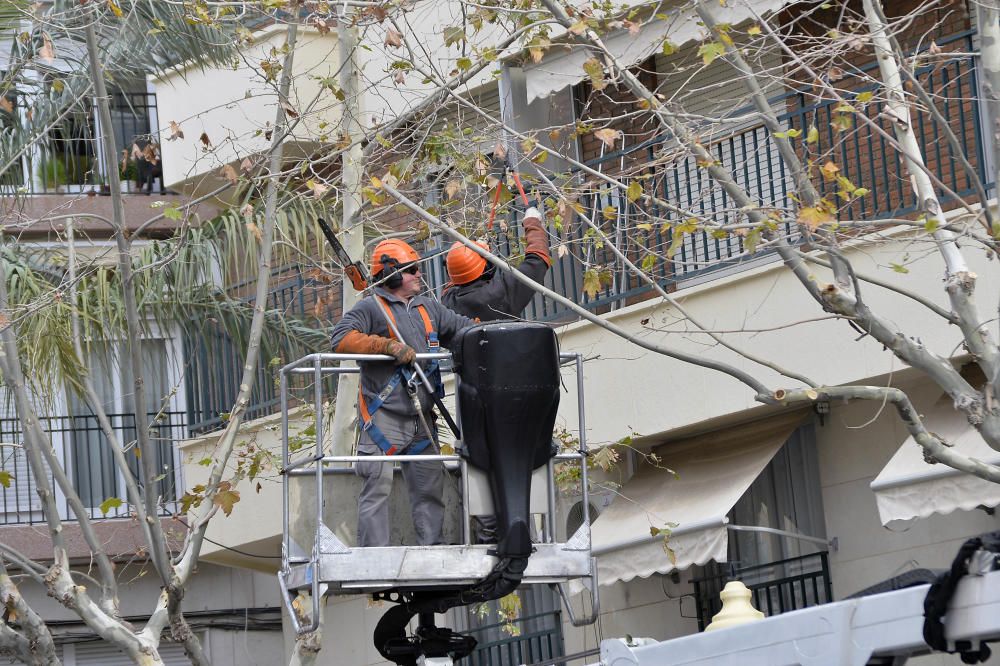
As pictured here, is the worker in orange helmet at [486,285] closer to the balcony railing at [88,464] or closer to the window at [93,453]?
the window at [93,453]

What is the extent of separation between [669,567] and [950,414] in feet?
7.64

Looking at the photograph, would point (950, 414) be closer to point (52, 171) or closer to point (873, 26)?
point (873, 26)

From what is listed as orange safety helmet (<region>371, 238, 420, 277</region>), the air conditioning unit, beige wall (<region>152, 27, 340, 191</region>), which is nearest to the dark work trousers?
orange safety helmet (<region>371, 238, 420, 277</region>)

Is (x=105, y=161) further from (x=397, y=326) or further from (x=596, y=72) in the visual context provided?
(x=397, y=326)

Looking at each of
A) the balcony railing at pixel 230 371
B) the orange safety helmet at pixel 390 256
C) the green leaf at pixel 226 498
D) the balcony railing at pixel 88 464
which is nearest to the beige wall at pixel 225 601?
the balcony railing at pixel 88 464

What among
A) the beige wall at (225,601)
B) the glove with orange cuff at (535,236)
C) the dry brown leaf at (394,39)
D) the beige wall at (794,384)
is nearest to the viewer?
the glove with orange cuff at (535,236)

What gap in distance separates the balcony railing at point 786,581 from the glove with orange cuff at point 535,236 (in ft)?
15.0

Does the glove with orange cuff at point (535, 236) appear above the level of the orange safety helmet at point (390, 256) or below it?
above

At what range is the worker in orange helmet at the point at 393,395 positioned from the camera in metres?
8.82

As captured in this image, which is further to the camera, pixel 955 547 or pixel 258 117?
pixel 258 117

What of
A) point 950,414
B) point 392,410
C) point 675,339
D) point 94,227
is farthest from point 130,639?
point 94,227

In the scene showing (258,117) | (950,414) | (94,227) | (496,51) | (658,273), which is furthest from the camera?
(94,227)

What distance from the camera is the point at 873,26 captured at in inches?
371

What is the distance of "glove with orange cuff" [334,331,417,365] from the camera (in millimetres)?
8727
